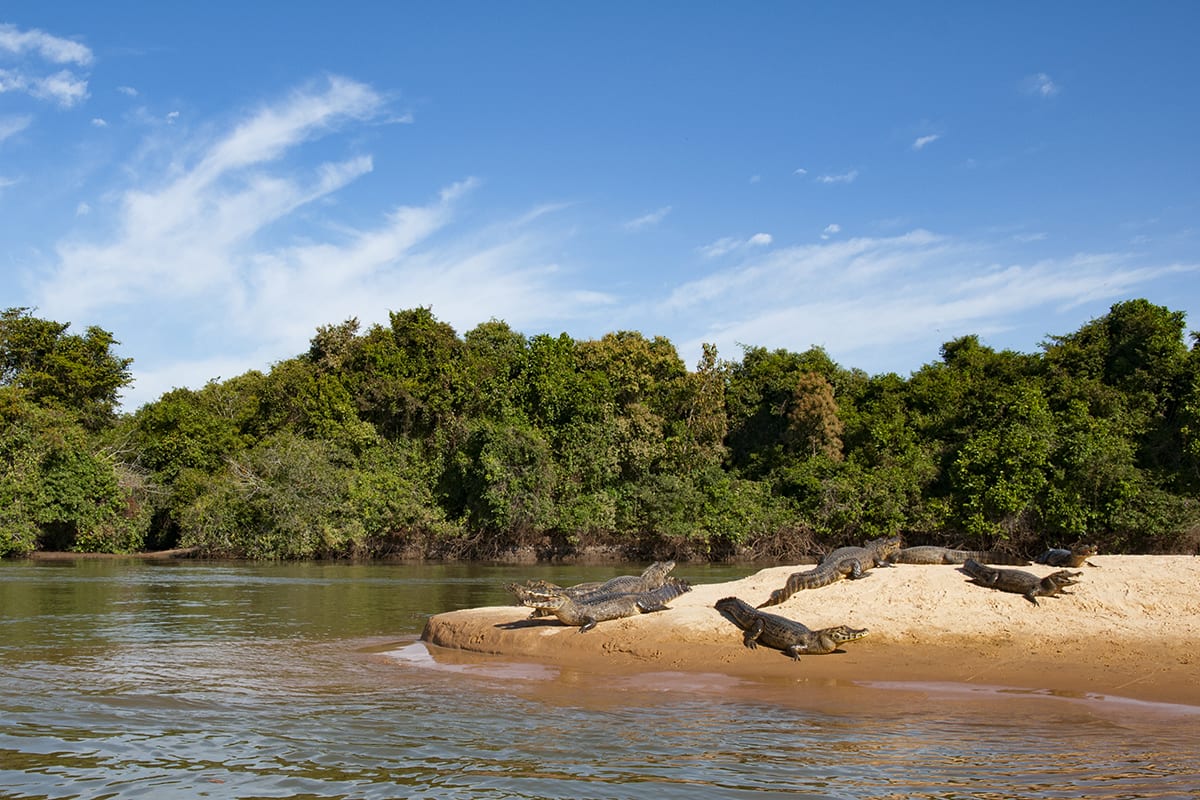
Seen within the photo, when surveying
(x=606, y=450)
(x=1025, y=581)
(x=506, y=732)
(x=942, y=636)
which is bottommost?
(x=506, y=732)

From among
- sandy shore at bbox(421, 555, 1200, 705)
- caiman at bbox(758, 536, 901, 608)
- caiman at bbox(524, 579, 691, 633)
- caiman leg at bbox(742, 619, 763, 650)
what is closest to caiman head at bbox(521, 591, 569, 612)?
caiman at bbox(524, 579, 691, 633)

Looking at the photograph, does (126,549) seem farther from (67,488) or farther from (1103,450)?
(1103,450)

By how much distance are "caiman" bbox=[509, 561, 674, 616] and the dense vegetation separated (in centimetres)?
1991

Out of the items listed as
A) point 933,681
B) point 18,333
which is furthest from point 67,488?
point 933,681

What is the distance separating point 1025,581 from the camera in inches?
455

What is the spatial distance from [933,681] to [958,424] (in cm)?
2999

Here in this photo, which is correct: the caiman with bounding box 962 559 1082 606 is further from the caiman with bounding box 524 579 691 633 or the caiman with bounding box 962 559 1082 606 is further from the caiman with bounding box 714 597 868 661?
the caiman with bounding box 524 579 691 633

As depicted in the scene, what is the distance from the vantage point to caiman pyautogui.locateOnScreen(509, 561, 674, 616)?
1317 cm

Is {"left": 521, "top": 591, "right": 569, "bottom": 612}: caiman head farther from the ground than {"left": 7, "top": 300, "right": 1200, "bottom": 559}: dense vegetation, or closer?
closer

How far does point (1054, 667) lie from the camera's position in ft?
32.7

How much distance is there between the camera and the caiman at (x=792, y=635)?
10836 millimetres

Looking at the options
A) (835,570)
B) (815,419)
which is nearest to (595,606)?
(835,570)

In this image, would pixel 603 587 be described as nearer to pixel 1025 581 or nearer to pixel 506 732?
pixel 1025 581

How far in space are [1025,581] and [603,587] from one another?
20.3 feet
